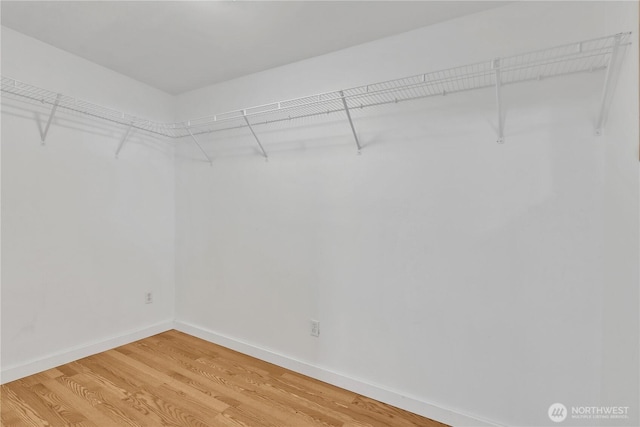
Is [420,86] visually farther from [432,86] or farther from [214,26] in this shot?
[214,26]

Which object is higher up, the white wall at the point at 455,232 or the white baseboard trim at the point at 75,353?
the white wall at the point at 455,232

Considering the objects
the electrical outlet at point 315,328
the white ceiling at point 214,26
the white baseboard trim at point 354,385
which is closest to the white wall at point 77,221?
the white ceiling at point 214,26

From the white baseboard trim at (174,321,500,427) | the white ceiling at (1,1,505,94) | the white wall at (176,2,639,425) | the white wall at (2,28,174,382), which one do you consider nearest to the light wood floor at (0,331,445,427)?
the white baseboard trim at (174,321,500,427)

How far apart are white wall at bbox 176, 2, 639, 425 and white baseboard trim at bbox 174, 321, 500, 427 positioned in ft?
0.06

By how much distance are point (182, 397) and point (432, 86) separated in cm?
234

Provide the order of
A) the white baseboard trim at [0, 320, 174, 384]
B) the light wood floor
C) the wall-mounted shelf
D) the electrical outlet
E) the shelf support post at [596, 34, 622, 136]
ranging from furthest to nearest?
the electrical outlet < the white baseboard trim at [0, 320, 174, 384] < the light wood floor < the wall-mounted shelf < the shelf support post at [596, 34, 622, 136]

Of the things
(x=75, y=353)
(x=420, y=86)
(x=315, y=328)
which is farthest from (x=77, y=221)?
(x=420, y=86)

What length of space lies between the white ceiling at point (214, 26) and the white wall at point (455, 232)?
0.13 meters

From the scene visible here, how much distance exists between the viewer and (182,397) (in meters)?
1.88

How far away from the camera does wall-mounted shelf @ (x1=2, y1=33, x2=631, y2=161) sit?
4.53 feet

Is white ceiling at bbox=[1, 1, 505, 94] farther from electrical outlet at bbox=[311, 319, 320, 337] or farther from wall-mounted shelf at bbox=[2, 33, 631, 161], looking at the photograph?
electrical outlet at bbox=[311, 319, 320, 337]

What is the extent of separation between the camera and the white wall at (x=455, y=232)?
4.64 feet

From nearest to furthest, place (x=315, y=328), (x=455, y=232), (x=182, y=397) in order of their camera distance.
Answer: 1. (x=455, y=232)
2. (x=182, y=397)
3. (x=315, y=328)

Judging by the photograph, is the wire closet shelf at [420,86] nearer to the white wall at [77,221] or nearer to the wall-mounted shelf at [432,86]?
the wall-mounted shelf at [432,86]
